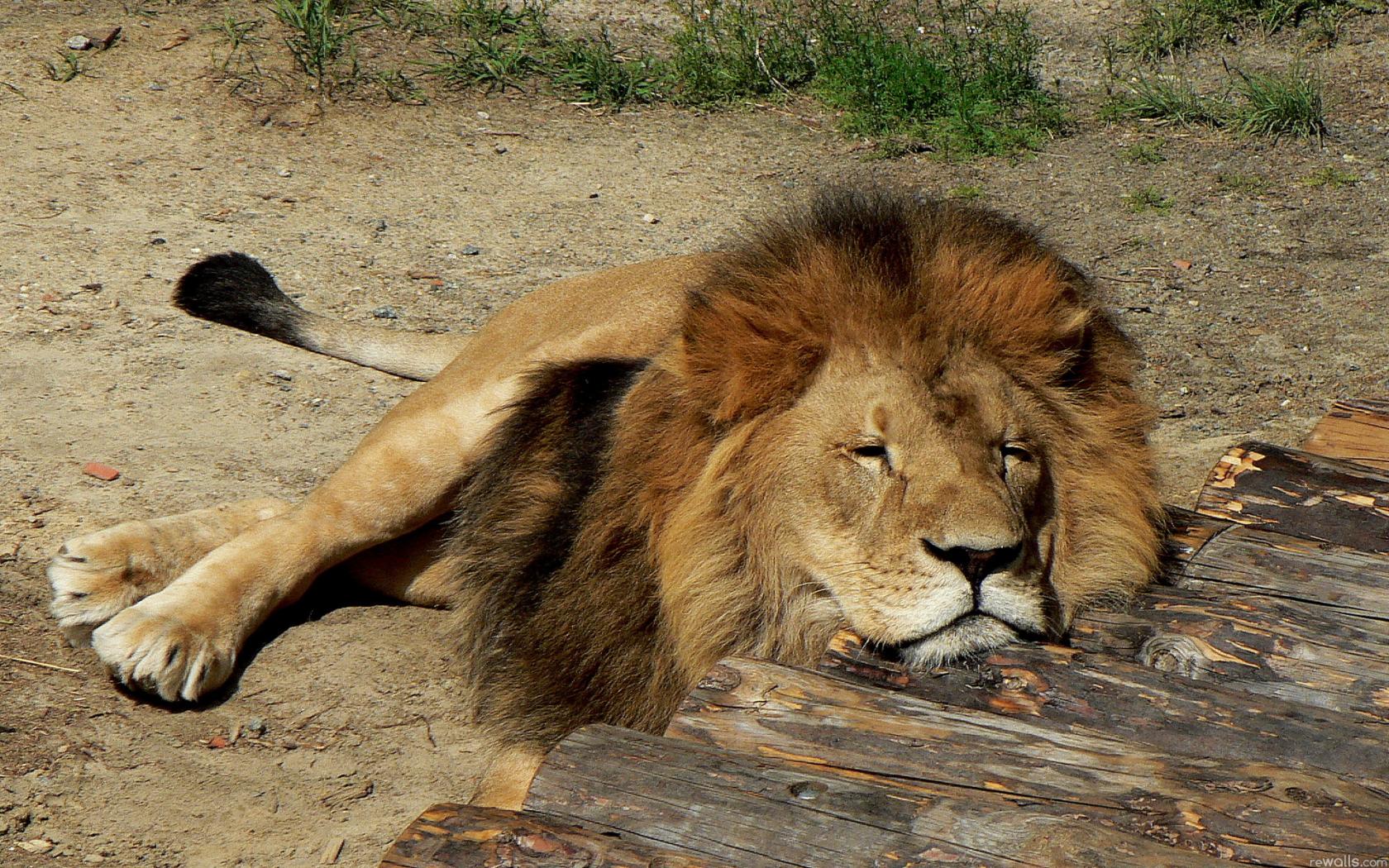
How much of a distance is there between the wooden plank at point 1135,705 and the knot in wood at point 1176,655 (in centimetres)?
10

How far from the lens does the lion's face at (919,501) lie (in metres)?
2.01

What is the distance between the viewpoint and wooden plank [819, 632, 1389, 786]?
180cm

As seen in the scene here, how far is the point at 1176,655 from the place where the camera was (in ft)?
6.84

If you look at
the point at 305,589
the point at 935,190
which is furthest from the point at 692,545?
the point at 935,190

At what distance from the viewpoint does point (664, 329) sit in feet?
9.38

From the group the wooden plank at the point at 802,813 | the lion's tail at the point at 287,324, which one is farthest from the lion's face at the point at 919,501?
the lion's tail at the point at 287,324

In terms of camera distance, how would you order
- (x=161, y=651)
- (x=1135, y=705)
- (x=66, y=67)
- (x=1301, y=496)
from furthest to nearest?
(x=66, y=67), (x=161, y=651), (x=1301, y=496), (x=1135, y=705)

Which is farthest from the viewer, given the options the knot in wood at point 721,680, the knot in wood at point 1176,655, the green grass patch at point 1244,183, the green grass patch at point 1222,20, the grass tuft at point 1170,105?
the green grass patch at point 1222,20

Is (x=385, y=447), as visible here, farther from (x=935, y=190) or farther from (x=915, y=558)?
(x=935, y=190)

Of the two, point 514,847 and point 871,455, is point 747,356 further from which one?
point 514,847

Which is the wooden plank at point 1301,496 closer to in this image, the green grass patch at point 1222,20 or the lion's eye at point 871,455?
the lion's eye at point 871,455

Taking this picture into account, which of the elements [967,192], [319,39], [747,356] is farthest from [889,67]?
[747,356]

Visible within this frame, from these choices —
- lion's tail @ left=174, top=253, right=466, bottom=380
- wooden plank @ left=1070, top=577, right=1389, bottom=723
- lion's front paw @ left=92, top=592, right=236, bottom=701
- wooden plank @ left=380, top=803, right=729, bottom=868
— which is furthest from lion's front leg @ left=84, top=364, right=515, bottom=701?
wooden plank @ left=1070, top=577, right=1389, bottom=723

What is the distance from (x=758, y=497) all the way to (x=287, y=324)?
215 cm
